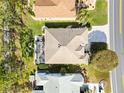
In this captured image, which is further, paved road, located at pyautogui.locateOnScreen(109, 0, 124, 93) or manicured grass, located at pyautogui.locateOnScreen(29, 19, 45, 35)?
manicured grass, located at pyautogui.locateOnScreen(29, 19, 45, 35)

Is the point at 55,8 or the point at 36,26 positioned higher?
the point at 55,8

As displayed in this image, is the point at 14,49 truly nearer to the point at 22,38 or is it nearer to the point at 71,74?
the point at 22,38

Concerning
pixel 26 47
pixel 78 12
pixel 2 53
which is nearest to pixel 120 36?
pixel 78 12

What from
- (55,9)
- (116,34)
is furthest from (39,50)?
(116,34)

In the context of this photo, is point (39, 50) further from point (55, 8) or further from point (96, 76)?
point (96, 76)

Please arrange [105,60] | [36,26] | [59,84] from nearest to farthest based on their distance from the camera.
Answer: [105,60] < [59,84] < [36,26]

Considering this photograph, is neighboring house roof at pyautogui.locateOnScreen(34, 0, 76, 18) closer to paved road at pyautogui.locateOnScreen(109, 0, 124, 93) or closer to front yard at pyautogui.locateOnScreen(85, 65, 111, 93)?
paved road at pyautogui.locateOnScreen(109, 0, 124, 93)

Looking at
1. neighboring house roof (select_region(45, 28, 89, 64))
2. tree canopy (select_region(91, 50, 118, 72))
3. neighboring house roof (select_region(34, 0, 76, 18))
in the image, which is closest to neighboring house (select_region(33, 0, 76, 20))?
neighboring house roof (select_region(34, 0, 76, 18))
